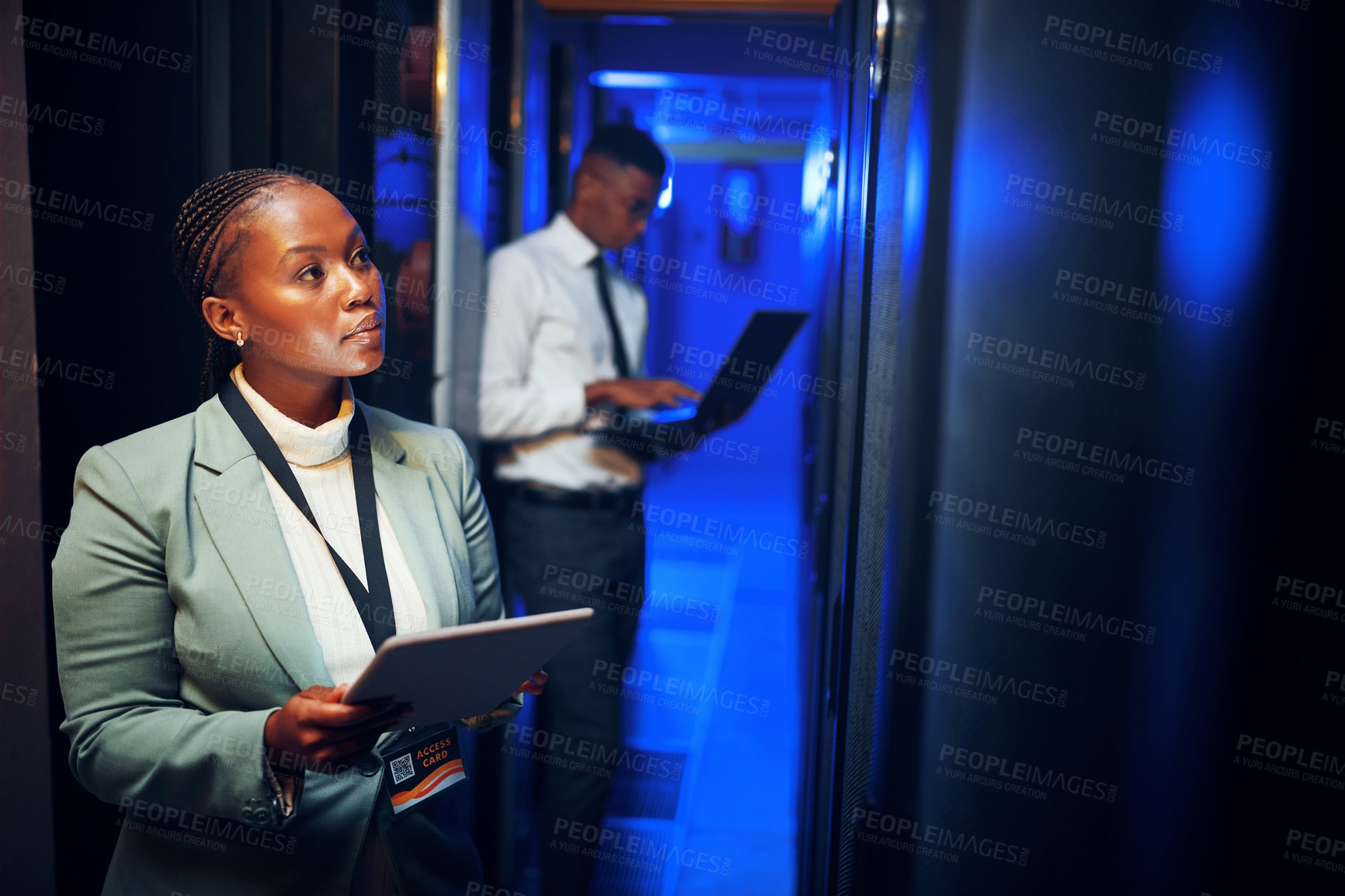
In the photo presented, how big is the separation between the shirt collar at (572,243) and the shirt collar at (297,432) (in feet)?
4.56

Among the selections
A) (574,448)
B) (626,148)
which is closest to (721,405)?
(574,448)

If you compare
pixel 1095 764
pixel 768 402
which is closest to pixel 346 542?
pixel 1095 764

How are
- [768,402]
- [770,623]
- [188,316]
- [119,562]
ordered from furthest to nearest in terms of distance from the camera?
[768,402]
[770,623]
[188,316]
[119,562]

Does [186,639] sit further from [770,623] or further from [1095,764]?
[770,623]

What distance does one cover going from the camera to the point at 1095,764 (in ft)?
5.11

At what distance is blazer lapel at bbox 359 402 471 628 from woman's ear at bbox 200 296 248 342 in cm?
23

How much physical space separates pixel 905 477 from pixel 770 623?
3358 millimetres

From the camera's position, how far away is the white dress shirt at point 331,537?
4.02ft

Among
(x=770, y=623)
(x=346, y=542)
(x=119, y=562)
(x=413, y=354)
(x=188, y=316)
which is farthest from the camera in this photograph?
(x=770, y=623)

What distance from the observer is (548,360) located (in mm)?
2529

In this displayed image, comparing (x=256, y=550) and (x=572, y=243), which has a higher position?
(x=572, y=243)

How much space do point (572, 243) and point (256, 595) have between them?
162cm

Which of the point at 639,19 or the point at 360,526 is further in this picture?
the point at 639,19

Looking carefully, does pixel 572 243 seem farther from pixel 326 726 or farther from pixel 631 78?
pixel 631 78
